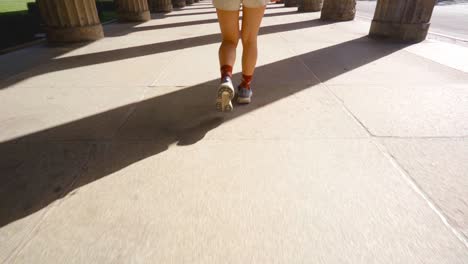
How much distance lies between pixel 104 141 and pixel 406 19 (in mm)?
5634

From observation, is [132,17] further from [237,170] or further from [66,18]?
[237,170]

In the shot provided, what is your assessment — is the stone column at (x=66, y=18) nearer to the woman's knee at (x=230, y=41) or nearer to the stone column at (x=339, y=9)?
the woman's knee at (x=230, y=41)

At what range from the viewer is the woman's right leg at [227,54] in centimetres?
215

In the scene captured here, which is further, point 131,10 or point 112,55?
point 131,10

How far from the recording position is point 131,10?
28.8 feet

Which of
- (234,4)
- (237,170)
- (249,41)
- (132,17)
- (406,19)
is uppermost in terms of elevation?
(234,4)

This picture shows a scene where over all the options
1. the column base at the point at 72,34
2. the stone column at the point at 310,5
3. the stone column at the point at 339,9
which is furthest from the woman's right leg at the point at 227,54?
the stone column at the point at 310,5

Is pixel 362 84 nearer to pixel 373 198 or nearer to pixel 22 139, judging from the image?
pixel 373 198

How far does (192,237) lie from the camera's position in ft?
3.87

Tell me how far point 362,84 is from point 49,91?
345 cm

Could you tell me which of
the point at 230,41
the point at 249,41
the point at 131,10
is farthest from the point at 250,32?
the point at 131,10

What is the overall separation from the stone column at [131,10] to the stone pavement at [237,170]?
639 centimetres

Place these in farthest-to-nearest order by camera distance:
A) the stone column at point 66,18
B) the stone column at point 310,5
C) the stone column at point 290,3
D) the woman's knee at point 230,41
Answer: the stone column at point 290,3 < the stone column at point 310,5 < the stone column at point 66,18 < the woman's knee at point 230,41

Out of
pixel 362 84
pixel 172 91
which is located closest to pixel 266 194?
pixel 172 91
